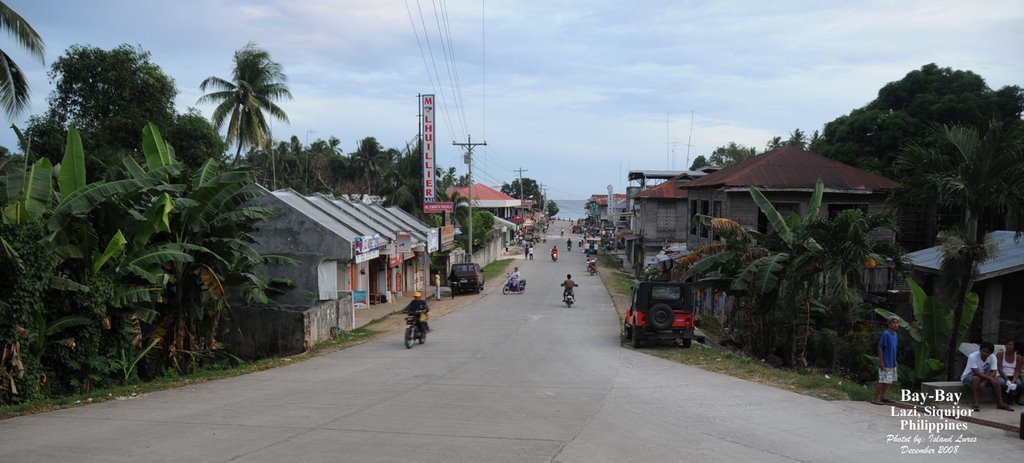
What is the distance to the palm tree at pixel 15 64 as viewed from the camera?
46.9ft

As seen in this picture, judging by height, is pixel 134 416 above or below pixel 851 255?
below

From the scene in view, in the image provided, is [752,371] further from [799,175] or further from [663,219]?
[663,219]

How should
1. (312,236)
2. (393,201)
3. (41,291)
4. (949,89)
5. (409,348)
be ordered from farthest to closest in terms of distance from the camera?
(393,201) → (949,89) → (312,236) → (409,348) → (41,291)

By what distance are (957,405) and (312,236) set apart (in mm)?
18671

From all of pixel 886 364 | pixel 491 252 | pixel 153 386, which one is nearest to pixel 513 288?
pixel 153 386

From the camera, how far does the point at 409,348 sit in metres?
19.2

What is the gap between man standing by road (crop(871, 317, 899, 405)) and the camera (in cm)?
1131

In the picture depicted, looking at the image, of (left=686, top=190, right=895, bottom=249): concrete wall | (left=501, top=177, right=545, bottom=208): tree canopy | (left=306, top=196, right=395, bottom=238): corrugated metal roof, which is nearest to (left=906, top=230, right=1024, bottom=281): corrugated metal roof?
(left=686, top=190, right=895, bottom=249): concrete wall

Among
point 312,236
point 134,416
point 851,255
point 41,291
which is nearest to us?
point 134,416

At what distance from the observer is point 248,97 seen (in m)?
36.4

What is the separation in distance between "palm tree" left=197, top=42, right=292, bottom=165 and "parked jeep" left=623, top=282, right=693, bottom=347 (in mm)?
24294

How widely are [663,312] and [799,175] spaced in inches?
547

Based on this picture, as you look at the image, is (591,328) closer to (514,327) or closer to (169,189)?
(514,327)

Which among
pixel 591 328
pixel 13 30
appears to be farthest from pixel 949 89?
pixel 13 30
